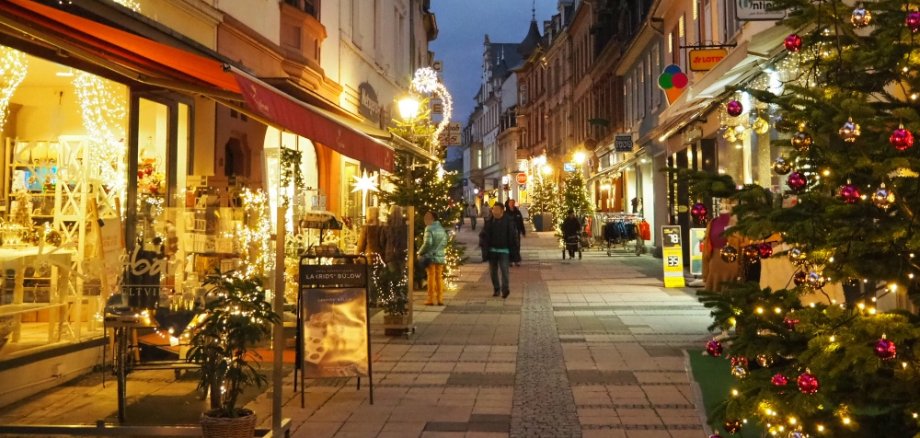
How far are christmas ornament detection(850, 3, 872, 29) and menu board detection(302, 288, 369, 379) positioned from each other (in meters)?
4.86

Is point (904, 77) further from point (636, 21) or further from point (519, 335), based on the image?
point (636, 21)

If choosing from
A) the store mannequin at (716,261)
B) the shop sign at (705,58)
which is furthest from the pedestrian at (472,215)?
the store mannequin at (716,261)

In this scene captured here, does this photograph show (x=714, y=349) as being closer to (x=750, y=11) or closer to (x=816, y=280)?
(x=816, y=280)

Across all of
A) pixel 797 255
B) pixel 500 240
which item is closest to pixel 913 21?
pixel 797 255

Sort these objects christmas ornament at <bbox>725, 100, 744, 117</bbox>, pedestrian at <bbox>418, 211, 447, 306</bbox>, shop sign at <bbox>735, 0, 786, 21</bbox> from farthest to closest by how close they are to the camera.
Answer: pedestrian at <bbox>418, 211, 447, 306</bbox> → shop sign at <bbox>735, 0, 786, 21</bbox> → christmas ornament at <bbox>725, 100, 744, 117</bbox>

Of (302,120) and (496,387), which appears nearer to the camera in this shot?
(302,120)

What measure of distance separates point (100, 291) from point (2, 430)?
11.1ft

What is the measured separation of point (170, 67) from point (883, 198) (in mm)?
4893

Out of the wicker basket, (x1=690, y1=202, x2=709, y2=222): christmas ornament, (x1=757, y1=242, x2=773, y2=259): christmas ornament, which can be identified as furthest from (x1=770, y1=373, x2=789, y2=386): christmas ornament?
the wicker basket

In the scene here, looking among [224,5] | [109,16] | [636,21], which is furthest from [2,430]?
[636,21]

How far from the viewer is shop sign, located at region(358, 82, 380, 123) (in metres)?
22.4

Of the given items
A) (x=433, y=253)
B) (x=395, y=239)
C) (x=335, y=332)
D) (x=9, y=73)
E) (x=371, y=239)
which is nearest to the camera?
(x=335, y=332)

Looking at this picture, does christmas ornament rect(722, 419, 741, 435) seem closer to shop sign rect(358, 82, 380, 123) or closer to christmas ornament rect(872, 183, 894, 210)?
christmas ornament rect(872, 183, 894, 210)

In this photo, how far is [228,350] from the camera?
19.3ft
